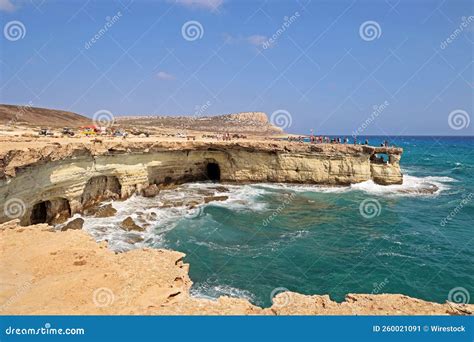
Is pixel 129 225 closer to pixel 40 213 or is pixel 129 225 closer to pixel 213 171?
pixel 40 213

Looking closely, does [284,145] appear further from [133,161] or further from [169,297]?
[169,297]

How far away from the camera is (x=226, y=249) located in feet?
63.2

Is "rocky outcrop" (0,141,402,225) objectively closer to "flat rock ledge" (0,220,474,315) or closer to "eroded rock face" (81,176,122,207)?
"eroded rock face" (81,176,122,207)

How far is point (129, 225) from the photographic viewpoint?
21.9 m

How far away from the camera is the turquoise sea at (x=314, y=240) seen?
610 inches

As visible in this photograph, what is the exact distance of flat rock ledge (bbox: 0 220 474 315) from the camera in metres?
8.11

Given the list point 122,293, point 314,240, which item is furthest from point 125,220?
point 122,293

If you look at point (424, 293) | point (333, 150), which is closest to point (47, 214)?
point (424, 293)

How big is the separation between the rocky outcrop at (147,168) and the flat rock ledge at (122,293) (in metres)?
7.92

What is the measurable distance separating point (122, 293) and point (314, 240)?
48.7 ft

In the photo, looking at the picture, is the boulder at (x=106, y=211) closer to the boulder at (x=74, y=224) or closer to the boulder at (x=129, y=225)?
the boulder at (x=74, y=224)

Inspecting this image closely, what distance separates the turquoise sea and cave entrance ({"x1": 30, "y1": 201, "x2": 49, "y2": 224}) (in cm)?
308

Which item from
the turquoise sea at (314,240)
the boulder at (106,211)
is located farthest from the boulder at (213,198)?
the boulder at (106,211)

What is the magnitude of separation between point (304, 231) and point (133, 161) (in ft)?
53.1
